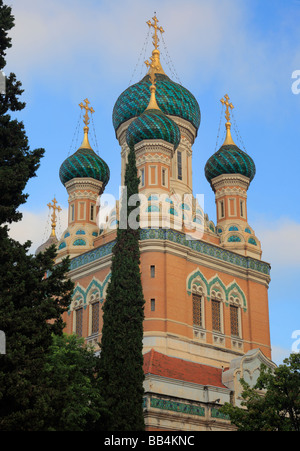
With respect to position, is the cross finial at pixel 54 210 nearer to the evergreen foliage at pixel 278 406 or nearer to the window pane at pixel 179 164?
the window pane at pixel 179 164

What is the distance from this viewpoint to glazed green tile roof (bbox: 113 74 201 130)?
28.6m

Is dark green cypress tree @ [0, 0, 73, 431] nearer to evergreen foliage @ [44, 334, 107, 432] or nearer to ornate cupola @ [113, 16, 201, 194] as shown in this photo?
evergreen foliage @ [44, 334, 107, 432]

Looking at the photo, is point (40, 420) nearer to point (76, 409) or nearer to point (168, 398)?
point (76, 409)

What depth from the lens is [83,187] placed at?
29.2 metres

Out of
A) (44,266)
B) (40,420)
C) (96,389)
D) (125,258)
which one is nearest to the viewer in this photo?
(40,420)

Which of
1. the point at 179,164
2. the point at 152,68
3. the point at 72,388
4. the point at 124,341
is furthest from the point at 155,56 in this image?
the point at 72,388

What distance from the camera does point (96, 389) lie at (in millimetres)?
17641

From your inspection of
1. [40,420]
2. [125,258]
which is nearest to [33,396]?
[40,420]

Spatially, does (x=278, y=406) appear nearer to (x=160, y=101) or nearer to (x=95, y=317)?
(x=95, y=317)

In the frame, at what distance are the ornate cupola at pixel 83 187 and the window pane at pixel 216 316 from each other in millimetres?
5742

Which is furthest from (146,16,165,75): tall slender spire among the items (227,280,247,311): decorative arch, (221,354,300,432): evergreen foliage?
(221,354,300,432): evergreen foliage

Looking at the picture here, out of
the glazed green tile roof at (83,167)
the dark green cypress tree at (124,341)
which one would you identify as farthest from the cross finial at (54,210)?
the dark green cypress tree at (124,341)

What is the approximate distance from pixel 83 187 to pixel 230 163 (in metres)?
5.95

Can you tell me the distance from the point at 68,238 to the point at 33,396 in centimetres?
1511
